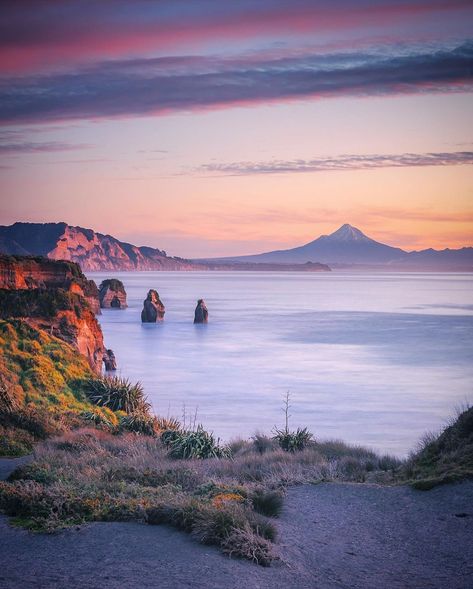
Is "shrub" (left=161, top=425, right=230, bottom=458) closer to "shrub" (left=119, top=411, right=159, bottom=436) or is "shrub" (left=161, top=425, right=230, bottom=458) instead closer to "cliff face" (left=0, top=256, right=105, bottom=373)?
"shrub" (left=119, top=411, right=159, bottom=436)

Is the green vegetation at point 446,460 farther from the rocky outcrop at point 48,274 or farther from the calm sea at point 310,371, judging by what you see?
the rocky outcrop at point 48,274

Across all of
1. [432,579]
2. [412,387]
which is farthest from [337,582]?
[412,387]

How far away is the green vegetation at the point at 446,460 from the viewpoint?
1127cm

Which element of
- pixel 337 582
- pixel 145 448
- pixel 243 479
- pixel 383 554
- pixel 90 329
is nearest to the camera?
pixel 337 582

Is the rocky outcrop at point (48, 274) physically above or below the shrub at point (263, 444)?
above

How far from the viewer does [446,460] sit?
12.4 m

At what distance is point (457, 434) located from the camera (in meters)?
13.1

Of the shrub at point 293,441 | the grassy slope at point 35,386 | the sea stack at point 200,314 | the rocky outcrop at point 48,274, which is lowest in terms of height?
the sea stack at point 200,314

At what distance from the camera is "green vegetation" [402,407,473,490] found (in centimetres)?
1127

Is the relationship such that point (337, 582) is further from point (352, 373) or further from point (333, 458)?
point (352, 373)

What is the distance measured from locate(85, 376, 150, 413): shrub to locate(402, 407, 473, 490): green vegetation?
1220cm

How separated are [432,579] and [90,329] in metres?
30.2

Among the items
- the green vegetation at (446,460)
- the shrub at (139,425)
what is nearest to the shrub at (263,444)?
the shrub at (139,425)

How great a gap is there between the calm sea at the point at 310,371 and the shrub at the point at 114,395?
7.34 meters
